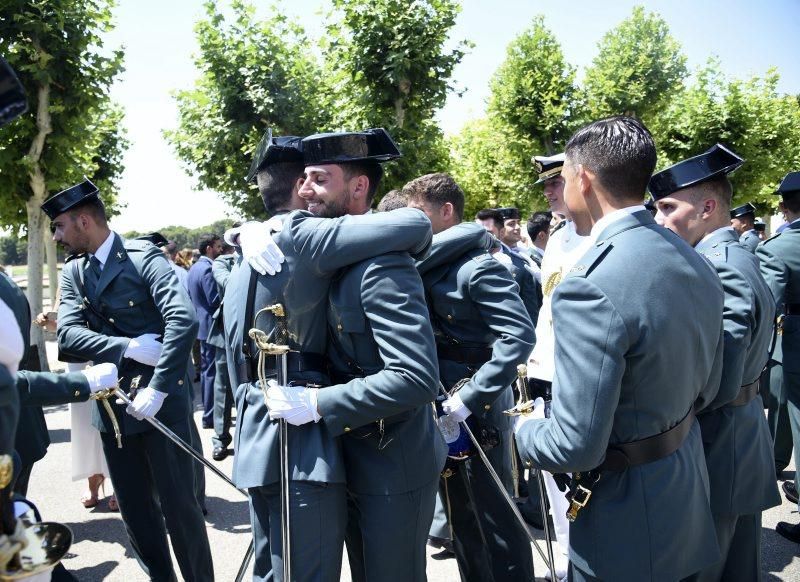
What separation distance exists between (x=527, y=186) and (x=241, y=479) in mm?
18232

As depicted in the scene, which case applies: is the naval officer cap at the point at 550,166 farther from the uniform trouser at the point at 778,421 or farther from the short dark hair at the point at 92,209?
the uniform trouser at the point at 778,421

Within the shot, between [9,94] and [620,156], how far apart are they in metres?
1.65

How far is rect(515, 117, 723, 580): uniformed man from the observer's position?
1.85m

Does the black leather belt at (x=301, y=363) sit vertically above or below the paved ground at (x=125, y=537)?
above

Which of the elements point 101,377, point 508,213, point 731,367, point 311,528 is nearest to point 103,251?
point 101,377

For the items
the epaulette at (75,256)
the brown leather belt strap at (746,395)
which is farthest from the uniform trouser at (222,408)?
the brown leather belt strap at (746,395)

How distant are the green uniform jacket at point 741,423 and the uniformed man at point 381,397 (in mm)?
1243

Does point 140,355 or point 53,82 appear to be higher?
point 53,82

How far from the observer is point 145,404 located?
11.5 ft

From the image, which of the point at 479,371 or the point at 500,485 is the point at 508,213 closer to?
the point at 479,371

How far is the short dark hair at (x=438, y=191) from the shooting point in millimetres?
3943

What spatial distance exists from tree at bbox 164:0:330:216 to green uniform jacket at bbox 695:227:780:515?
10.8m

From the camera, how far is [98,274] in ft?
12.5

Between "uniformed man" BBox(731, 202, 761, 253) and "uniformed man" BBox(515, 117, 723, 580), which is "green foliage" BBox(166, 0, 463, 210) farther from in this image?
Result: "uniformed man" BBox(515, 117, 723, 580)
